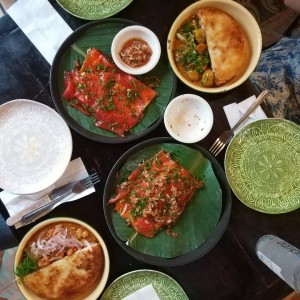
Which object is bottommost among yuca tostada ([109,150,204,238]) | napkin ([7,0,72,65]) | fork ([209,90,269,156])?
yuca tostada ([109,150,204,238])

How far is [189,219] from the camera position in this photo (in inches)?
97.6

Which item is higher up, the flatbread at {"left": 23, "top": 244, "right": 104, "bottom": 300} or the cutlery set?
the cutlery set

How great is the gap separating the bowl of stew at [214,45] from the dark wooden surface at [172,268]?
0.12 m

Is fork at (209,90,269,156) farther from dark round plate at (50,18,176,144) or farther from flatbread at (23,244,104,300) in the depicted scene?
flatbread at (23,244,104,300)

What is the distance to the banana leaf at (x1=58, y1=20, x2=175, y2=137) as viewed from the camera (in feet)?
8.04

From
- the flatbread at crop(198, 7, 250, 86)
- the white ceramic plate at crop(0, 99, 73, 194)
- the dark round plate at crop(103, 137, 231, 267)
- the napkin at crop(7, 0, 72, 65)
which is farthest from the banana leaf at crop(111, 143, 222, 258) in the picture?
the napkin at crop(7, 0, 72, 65)

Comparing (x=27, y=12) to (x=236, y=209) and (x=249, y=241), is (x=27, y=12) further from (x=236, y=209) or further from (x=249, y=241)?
(x=249, y=241)

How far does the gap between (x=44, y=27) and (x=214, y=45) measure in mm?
970

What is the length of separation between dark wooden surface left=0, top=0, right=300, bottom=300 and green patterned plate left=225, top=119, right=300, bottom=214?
0.29 feet

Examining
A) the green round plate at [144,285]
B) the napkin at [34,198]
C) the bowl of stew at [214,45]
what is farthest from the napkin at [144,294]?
the bowl of stew at [214,45]

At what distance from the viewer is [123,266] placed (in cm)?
252

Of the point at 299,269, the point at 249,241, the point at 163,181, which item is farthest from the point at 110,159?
the point at 299,269

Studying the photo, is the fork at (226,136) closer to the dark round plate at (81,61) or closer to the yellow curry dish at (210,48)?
the yellow curry dish at (210,48)

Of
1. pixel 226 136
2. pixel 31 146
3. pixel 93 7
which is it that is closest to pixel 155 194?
pixel 226 136
